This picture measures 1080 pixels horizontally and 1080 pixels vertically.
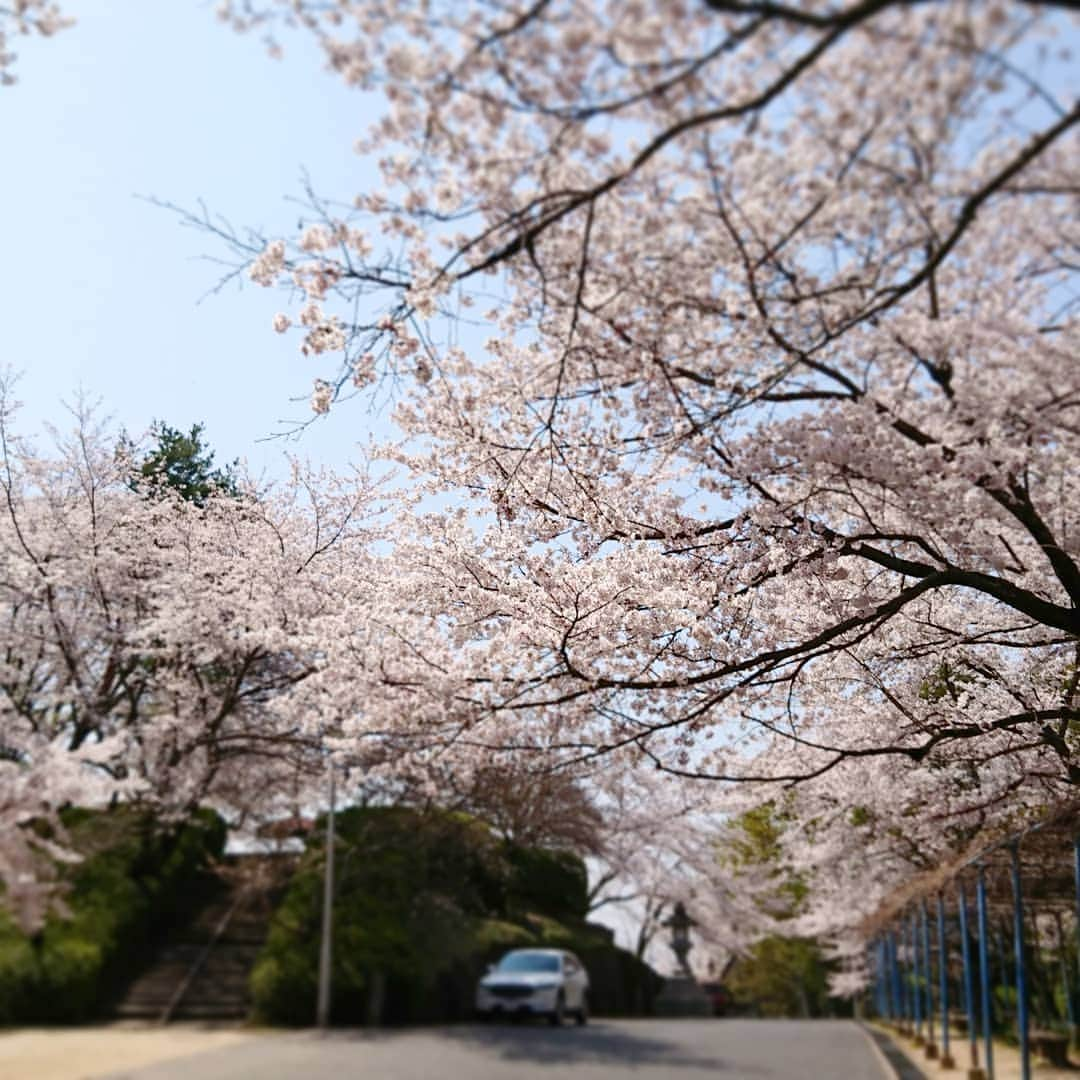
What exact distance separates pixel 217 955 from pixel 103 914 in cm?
41

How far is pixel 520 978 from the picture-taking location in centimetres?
396

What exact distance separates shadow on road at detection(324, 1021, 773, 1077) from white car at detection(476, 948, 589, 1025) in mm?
112

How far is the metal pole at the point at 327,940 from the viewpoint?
11.3 ft

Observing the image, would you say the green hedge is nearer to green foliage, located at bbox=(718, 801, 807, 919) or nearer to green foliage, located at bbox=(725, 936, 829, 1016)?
green foliage, located at bbox=(718, 801, 807, 919)

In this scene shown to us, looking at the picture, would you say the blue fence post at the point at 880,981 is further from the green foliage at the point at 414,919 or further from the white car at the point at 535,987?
the white car at the point at 535,987

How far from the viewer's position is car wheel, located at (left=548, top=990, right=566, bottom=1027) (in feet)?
12.6

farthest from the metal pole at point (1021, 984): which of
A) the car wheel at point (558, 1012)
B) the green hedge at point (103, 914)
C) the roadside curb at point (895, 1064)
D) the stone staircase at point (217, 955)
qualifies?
the green hedge at point (103, 914)

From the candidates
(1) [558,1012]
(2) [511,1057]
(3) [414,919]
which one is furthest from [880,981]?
(2) [511,1057]

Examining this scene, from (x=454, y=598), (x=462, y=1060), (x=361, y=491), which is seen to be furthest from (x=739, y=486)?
(x=361, y=491)

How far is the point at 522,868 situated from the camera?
16.2 feet

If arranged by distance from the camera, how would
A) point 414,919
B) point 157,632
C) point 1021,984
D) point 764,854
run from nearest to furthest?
point 414,919, point 1021,984, point 157,632, point 764,854

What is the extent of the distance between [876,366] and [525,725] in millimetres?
2248

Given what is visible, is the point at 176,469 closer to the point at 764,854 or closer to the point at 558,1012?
the point at 558,1012

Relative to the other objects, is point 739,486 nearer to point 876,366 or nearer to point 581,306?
point 876,366
